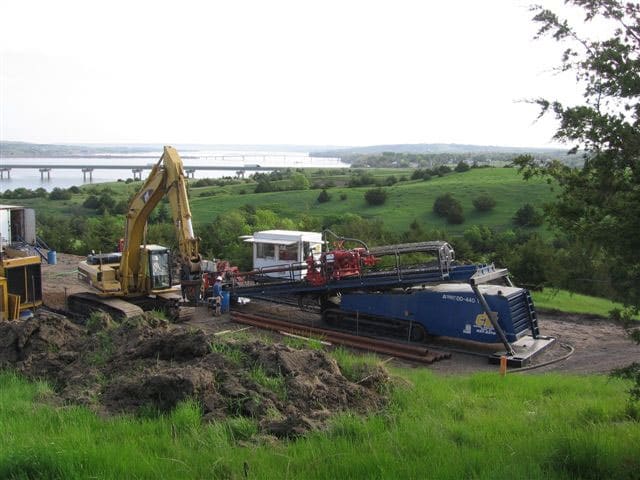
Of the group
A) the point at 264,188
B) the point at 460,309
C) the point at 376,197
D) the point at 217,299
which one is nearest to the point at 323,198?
the point at 376,197

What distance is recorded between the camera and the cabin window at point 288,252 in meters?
25.7

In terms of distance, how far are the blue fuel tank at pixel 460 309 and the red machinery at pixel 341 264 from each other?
3.69ft

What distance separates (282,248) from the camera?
2588 cm

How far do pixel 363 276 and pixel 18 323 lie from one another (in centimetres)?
987

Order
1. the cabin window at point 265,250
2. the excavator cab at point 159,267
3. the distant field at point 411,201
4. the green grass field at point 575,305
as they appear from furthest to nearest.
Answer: the distant field at point 411,201 < the cabin window at point 265,250 < the green grass field at point 575,305 < the excavator cab at point 159,267

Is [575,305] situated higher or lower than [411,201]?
lower

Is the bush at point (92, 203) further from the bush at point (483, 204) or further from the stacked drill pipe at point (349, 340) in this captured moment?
the stacked drill pipe at point (349, 340)

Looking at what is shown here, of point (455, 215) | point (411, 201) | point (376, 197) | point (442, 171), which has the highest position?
point (442, 171)

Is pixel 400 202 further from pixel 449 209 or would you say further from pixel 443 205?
pixel 449 209

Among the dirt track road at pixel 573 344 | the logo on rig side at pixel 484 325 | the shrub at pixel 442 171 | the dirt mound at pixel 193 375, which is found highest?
the shrub at pixel 442 171

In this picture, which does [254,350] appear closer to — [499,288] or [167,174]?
[499,288]

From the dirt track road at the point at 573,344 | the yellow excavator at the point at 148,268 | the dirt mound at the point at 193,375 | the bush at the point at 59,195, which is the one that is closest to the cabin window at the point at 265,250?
the dirt track road at the point at 573,344

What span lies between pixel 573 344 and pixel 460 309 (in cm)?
378

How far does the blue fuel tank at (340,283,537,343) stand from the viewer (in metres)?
16.5
